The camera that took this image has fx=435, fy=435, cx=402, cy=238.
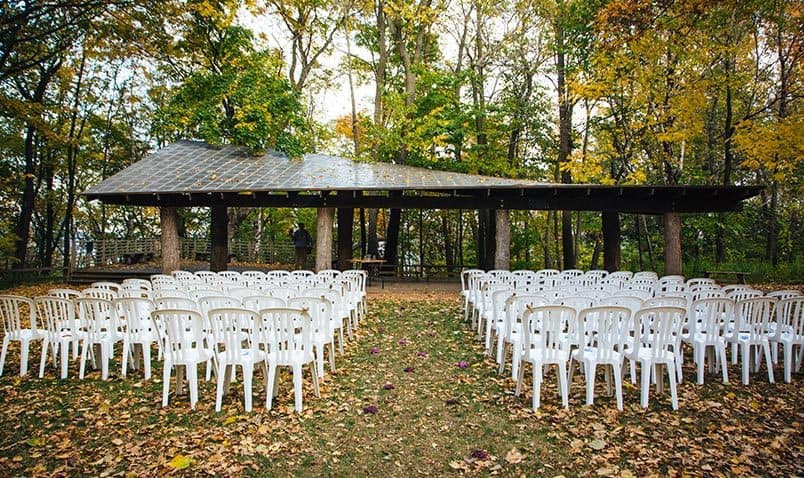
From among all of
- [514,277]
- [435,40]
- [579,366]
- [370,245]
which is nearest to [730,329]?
[579,366]

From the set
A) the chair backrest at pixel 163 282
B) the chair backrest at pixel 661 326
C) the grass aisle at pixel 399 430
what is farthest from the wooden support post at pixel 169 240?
the chair backrest at pixel 661 326

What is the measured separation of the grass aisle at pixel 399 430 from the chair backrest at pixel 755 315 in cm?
51

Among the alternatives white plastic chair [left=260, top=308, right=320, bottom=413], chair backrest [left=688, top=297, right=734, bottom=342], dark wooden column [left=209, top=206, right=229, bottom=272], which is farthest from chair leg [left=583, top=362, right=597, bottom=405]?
dark wooden column [left=209, top=206, right=229, bottom=272]

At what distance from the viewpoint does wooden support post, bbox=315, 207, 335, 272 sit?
1244 centimetres

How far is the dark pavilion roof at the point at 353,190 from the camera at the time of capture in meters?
11.0

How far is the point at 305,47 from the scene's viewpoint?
1989 cm

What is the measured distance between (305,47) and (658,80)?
14444 millimetres

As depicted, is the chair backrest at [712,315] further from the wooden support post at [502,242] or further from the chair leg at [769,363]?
the wooden support post at [502,242]

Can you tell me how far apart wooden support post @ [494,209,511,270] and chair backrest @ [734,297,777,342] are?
24.2ft

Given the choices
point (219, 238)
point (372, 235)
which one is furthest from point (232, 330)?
point (372, 235)

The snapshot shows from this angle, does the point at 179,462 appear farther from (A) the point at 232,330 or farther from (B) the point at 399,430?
(B) the point at 399,430

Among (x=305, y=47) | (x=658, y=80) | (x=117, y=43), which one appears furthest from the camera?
(x=305, y=47)

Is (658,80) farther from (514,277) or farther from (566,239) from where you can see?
(514,277)

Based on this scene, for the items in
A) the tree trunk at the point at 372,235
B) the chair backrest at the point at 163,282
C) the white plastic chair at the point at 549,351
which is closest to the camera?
the white plastic chair at the point at 549,351
